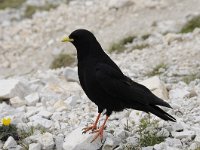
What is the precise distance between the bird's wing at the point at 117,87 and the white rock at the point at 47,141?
1.03 metres

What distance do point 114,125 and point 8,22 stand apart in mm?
13260

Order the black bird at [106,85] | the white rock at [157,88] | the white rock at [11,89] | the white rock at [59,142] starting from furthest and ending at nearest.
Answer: the white rock at [11,89], the white rock at [157,88], the white rock at [59,142], the black bird at [106,85]

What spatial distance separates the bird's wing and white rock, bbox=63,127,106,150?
66 centimetres

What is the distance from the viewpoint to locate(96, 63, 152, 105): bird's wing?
743cm

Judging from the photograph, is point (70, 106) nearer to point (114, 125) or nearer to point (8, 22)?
point (114, 125)

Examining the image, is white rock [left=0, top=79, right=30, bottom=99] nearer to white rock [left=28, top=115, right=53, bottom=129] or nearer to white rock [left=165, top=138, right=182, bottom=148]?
white rock [left=28, top=115, right=53, bottom=129]

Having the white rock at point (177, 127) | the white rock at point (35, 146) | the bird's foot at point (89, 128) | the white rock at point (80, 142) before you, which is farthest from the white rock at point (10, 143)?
the white rock at point (177, 127)

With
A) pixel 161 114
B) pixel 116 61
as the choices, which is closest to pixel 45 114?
pixel 161 114

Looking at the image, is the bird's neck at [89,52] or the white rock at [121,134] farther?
the white rock at [121,134]

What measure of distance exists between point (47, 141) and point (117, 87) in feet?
3.88

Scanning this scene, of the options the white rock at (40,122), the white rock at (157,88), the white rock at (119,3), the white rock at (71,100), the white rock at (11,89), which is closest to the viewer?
the white rock at (40,122)

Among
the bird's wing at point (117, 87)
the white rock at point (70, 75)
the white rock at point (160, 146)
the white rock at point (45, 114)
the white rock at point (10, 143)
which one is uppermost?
the bird's wing at point (117, 87)

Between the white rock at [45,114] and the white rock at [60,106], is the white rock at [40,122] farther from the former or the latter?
the white rock at [60,106]

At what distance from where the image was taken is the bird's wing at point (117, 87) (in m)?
7.43
